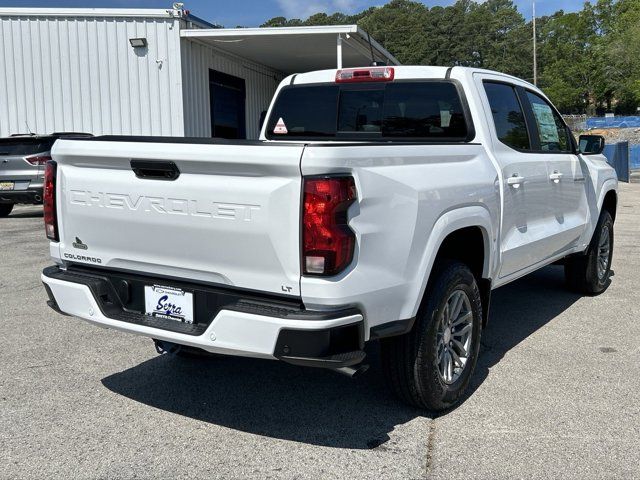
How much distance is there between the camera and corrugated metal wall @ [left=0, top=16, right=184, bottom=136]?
49.9 feet

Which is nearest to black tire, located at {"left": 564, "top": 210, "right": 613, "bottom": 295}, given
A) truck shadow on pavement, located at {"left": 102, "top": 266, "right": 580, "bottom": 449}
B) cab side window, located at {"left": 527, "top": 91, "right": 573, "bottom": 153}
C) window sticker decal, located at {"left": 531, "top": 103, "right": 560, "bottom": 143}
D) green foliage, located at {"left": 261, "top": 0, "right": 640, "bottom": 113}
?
cab side window, located at {"left": 527, "top": 91, "right": 573, "bottom": 153}

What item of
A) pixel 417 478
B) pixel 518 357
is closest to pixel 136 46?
pixel 518 357

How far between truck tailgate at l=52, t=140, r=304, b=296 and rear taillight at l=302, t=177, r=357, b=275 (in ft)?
0.17

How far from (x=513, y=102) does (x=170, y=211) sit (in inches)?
112

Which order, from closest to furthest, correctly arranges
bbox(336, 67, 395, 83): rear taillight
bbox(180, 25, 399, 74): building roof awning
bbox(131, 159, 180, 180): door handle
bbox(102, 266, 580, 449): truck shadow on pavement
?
bbox(131, 159, 180, 180): door handle → bbox(102, 266, 580, 449): truck shadow on pavement → bbox(336, 67, 395, 83): rear taillight → bbox(180, 25, 399, 74): building roof awning

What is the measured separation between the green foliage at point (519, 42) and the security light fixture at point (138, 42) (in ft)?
225

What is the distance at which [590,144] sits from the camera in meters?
6.00

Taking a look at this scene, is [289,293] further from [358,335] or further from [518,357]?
[518,357]

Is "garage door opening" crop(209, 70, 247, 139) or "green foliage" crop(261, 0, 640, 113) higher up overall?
"green foliage" crop(261, 0, 640, 113)

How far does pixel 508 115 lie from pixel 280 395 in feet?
8.13

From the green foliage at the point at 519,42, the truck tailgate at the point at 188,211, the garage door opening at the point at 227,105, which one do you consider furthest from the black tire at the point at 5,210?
the green foliage at the point at 519,42

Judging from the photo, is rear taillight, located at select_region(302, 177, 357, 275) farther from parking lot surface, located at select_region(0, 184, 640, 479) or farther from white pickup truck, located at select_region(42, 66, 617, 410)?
parking lot surface, located at select_region(0, 184, 640, 479)

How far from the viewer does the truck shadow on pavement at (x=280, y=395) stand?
3596 mm

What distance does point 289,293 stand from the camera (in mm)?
2945
